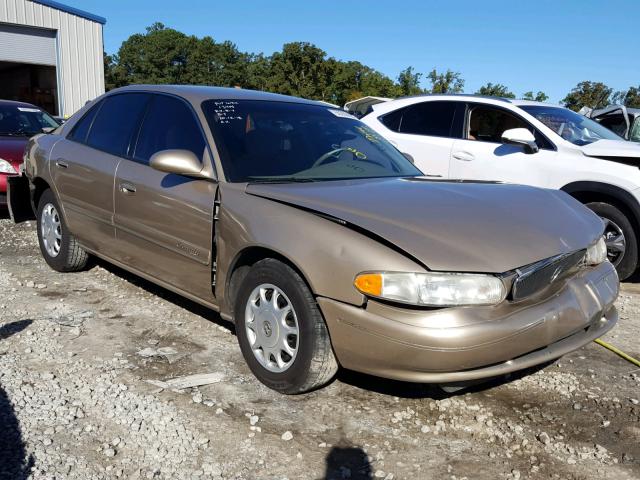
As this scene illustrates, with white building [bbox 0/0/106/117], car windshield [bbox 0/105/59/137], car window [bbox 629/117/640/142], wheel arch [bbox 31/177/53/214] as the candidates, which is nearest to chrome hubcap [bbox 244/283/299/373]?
wheel arch [bbox 31/177/53/214]

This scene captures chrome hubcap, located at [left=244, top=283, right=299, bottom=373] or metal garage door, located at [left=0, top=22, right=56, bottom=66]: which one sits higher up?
metal garage door, located at [left=0, top=22, right=56, bottom=66]

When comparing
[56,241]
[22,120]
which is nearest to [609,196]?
[56,241]

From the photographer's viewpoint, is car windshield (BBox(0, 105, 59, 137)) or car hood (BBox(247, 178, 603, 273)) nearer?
car hood (BBox(247, 178, 603, 273))

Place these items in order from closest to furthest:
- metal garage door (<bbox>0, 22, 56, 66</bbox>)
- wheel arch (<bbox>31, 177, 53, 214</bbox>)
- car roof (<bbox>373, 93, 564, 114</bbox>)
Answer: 1. wheel arch (<bbox>31, 177, 53, 214</bbox>)
2. car roof (<bbox>373, 93, 564, 114</bbox>)
3. metal garage door (<bbox>0, 22, 56, 66</bbox>)

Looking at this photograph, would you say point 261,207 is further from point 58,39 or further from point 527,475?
point 58,39

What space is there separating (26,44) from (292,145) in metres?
20.8

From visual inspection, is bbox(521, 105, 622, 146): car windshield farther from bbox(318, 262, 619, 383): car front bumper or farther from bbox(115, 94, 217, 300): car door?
bbox(115, 94, 217, 300): car door

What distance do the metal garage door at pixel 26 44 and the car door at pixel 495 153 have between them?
63.4 feet

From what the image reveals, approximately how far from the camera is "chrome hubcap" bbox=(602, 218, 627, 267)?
539 cm

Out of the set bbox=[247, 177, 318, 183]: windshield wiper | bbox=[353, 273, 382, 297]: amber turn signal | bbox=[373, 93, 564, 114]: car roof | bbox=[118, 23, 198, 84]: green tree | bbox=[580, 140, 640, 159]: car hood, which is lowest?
bbox=[353, 273, 382, 297]: amber turn signal

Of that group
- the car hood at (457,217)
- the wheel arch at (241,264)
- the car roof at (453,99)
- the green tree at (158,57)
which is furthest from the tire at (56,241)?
the green tree at (158,57)

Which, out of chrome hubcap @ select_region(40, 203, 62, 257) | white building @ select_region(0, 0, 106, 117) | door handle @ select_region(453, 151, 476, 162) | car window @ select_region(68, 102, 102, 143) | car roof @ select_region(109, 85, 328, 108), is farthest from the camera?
white building @ select_region(0, 0, 106, 117)

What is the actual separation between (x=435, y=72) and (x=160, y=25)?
181ft

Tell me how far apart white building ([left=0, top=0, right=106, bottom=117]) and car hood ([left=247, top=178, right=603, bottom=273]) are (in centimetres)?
2078
